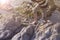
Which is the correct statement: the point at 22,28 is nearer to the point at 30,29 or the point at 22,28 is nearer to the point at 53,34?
the point at 30,29

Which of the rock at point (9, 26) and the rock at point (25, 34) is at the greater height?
the rock at point (9, 26)

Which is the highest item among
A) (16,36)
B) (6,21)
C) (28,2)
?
(28,2)

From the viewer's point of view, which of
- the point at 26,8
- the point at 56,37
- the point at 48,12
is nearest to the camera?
the point at 56,37

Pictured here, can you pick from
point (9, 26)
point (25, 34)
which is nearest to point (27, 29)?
point (25, 34)

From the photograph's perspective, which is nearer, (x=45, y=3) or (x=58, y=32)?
(x=58, y=32)

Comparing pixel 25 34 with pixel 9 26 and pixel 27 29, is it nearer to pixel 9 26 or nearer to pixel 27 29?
pixel 27 29

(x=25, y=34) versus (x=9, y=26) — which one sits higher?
(x=9, y=26)

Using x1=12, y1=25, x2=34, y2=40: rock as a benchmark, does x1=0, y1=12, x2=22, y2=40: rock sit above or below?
above

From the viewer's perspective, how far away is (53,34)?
1343mm

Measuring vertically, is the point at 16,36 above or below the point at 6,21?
below

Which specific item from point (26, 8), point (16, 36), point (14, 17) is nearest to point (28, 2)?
point (26, 8)

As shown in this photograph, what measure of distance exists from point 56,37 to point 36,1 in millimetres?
325

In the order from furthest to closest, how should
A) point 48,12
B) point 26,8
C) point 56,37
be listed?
point 26,8, point 48,12, point 56,37

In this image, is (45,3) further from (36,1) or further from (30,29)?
(30,29)
